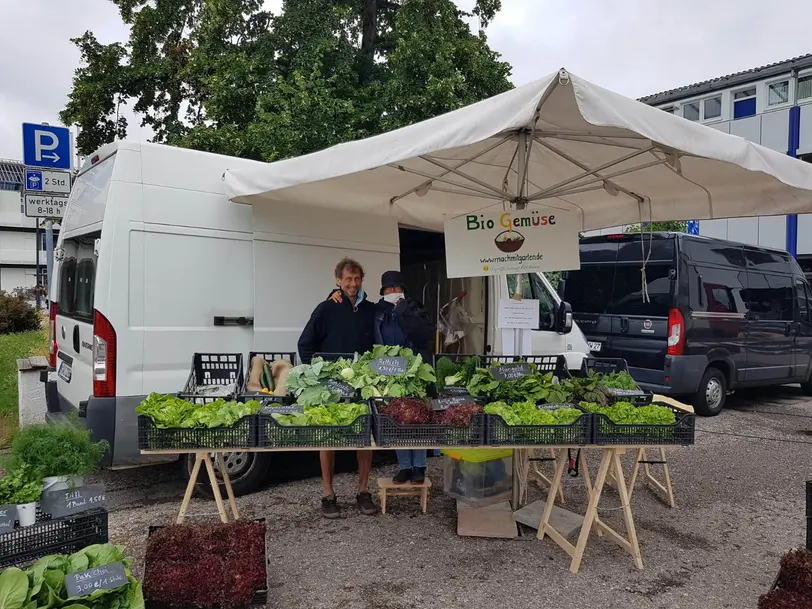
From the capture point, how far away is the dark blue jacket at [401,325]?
4539 millimetres

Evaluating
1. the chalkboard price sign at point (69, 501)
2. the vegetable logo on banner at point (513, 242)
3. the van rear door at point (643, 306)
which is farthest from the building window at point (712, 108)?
the chalkboard price sign at point (69, 501)

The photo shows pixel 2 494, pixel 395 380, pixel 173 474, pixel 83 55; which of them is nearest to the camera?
pixel 2 494

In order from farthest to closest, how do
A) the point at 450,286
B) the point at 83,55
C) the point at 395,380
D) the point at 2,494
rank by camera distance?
the point at 83,55, the point at 450,286, the point at 395,380, the point at 2,494

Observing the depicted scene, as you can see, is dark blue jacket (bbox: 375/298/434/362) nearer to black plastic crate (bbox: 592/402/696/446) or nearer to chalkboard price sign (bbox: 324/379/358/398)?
chalkboard price sign (bbox: 324/379/358/398)

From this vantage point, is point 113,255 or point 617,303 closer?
point 113,255

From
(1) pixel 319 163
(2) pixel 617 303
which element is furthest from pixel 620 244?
(1) pixel 319 163

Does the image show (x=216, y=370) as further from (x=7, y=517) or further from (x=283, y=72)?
(x=283, y=72)

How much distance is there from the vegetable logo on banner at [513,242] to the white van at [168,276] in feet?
3.29

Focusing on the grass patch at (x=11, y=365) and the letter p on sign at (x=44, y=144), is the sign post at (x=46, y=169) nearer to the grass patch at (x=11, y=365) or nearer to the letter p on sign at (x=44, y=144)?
the letter p on sign at (x=44, y=144)

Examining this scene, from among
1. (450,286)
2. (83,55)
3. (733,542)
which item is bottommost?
(733,542)

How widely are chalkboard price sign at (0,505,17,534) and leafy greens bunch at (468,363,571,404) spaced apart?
248 centimetres

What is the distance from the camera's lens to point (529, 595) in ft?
10.6

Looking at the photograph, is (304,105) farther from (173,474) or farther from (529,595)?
(529,595)

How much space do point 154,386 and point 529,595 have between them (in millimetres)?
2797
